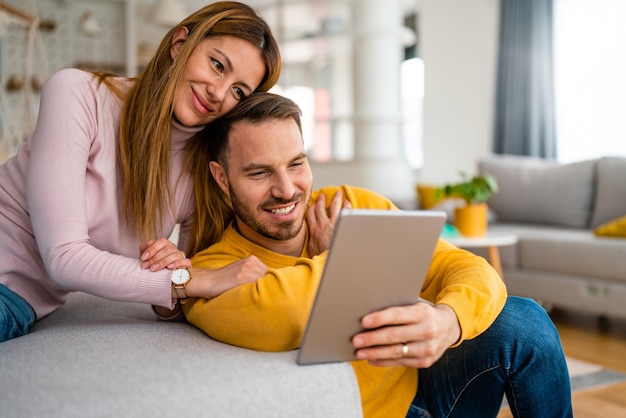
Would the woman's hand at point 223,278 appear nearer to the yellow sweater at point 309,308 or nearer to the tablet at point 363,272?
the yellow sweater at point 309,308

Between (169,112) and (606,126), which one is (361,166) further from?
(169,112)

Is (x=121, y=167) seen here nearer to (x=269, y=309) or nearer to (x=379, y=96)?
(x=269, y=309)

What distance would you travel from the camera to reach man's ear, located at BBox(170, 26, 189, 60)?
5.18 ft

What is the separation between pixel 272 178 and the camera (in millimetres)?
1504

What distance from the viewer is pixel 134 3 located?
8352mm

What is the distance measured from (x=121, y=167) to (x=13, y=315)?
0.38 metres

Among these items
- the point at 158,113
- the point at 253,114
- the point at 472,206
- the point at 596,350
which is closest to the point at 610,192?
the point at 472,206

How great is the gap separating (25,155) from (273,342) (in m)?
0.78

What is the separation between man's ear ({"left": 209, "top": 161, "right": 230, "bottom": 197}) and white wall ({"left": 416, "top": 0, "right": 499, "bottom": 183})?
5844 mm

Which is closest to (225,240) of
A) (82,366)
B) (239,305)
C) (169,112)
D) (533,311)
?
(169,112)

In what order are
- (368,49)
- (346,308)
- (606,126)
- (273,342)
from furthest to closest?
(368,49) → (606,126) → (273,342) → (346,308)

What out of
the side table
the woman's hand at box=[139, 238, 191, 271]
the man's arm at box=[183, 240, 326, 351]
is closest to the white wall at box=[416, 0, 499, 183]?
the side table

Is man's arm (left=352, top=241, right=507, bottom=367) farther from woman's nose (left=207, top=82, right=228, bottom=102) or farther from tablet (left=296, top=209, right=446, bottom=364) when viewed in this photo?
woman's nose (left=207, top=82, right=228, bottom=102)

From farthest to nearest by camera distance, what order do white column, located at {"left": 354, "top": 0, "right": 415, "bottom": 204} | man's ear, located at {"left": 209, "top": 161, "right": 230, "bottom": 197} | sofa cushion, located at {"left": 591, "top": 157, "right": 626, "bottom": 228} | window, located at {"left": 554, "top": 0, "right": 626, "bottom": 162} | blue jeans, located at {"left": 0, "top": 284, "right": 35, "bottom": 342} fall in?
1. white column, located at {"left": 354, "top": 0, "right": 415, "bottom": 204}
2. window, located at {"left": 554, "top": 0, "right": 626, "bottom": 162}
3. sofa cushion, located at {"left": 591, "top": 157, "right": 626, "bottom": 228}
4. man's ear, located at {"left": 209, "top": 161, "right": 230, "bottom": 197}
5. blue jeans, located at {"left": 0, "top": 284, "right": 35, "bottom": 342}
